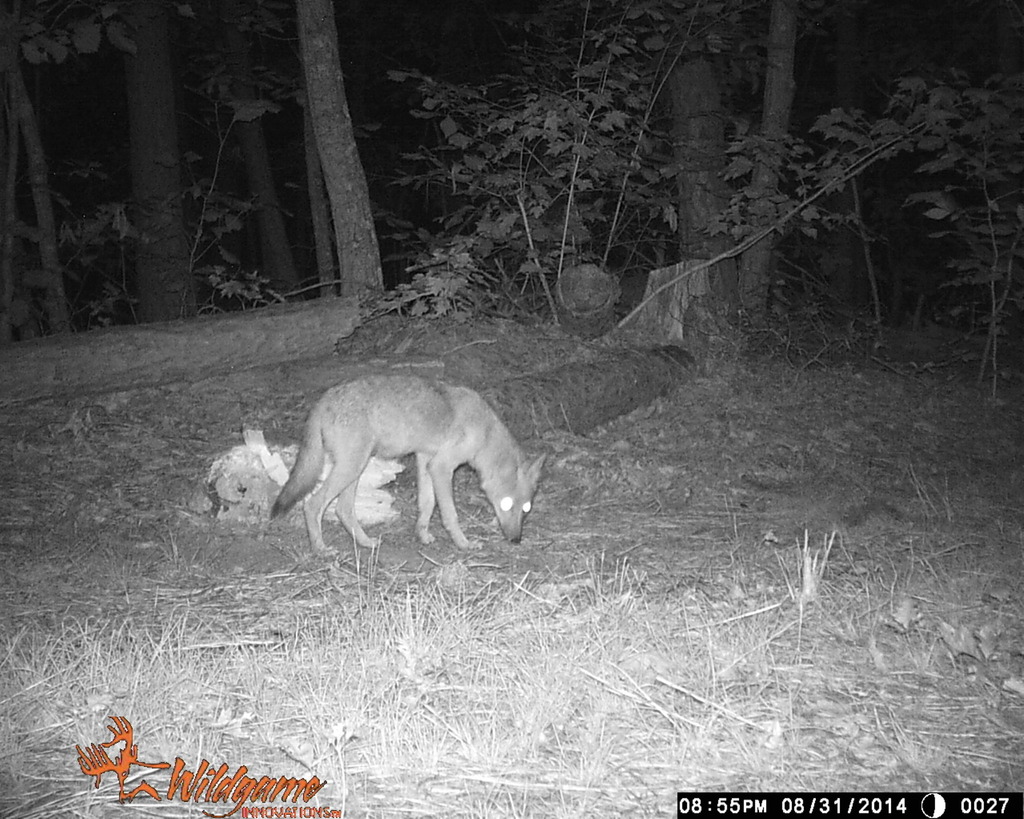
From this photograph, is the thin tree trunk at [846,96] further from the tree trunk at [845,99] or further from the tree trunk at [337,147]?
the tree trunk at [337,147]

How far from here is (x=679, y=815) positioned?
12.2 ft

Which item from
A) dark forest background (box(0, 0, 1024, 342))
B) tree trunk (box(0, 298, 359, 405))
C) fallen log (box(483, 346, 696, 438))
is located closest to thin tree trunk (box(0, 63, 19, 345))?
dark forest background (box(0, 0, 1024, 342))

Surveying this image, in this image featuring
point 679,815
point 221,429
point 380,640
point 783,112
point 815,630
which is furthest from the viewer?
point 783,112

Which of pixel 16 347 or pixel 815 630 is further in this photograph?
pixel 16 347

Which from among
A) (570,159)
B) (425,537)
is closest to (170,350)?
(425,537)

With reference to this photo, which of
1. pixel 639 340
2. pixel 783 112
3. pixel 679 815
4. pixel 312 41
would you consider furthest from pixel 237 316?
pixel 783 112

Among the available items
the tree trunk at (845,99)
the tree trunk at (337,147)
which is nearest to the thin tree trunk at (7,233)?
the tree trunk at (337,147)

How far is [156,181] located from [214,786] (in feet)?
45.2

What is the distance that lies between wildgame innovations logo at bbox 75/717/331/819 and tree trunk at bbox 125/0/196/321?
39.6 ft

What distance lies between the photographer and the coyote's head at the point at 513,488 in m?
7.93

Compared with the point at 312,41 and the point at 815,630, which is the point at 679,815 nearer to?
the point at 815,630

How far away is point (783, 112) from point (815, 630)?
10.4 metres

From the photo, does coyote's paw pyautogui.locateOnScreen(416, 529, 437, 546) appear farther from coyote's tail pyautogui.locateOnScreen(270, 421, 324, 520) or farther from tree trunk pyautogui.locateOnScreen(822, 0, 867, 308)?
tree trunk pyautogui.locateOnScreen(822, 0, 867, 308)

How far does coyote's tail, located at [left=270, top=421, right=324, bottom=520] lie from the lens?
6.92 meters
